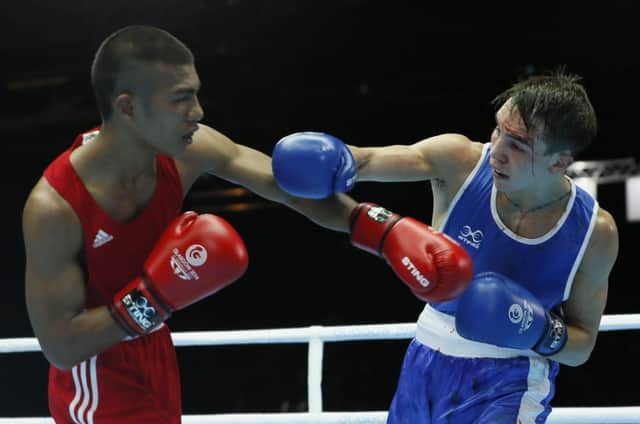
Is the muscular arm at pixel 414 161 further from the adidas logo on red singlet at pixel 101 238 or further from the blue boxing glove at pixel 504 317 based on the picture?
the adidas logo on red singlet at pixel 101 238

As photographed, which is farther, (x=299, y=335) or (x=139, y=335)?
(x=299, y=335)

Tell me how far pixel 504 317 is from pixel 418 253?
268mm

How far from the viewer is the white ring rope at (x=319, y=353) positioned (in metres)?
2.44

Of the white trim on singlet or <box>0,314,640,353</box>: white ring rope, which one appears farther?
<box>0,314,640,353</box>: white ring rope

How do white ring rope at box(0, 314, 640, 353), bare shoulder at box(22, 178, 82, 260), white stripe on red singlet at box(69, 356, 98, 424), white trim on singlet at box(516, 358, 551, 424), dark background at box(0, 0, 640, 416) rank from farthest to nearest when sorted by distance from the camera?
dark background at box(0, 0, 640, 416), white ring rope at box(0, 314, 640, 353), white trim on singlet at box(516, 358, 551, 424), white stripe on red singlet at box(69, 356, 98, 424), bare shoulder at box(22, 178, 82, 260)

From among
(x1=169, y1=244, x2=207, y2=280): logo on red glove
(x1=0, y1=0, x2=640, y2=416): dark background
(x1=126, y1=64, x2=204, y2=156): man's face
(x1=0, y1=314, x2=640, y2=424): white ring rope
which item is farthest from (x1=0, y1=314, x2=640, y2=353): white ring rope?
(x1=0, y1=0, x2=640, y2=416): dark background

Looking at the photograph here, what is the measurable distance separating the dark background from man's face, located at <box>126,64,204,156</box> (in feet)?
16.5

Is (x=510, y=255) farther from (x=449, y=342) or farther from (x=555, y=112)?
(x=555, y=112)

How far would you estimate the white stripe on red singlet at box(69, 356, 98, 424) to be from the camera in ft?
5.73

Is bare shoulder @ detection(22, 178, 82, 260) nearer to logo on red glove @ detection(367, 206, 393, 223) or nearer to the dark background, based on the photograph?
logo on red glove @ detection(367, 206, 393, 223)

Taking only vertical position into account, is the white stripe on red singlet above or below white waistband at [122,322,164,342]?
below

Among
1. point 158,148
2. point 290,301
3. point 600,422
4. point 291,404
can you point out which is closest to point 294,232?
point 290,301

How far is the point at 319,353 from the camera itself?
107 inches

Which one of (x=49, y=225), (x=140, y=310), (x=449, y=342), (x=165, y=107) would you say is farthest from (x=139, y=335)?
(x=449, y=342)
